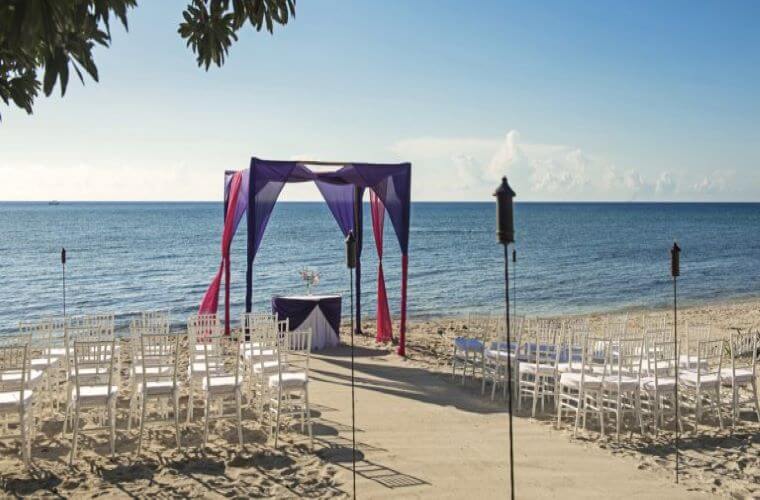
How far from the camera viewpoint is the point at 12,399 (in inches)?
232

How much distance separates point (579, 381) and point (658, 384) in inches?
31.9

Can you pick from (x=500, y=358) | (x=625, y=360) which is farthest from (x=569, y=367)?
(x=500, y=358)

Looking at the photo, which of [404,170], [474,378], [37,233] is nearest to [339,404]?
[474,378]

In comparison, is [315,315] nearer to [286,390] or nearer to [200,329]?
[200,329]

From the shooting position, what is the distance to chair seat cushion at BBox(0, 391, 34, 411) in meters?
5.82

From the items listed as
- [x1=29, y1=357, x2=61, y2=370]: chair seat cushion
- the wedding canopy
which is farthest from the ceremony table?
[x1=29, y1=357, x2=61, y2=370]: chair seat cushion

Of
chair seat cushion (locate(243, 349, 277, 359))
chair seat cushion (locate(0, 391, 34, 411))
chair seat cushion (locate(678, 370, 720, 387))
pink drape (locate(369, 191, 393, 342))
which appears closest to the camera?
chair seat cushion (locate(0, 391, 34, 411))

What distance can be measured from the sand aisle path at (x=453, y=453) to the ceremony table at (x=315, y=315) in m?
2.69

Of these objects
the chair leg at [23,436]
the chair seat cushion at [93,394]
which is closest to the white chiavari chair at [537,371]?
the chair seat cushion at [93,394]

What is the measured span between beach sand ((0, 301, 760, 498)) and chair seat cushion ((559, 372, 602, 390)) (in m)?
0.49

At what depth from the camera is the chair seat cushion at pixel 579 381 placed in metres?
7.03

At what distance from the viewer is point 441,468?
594 cm

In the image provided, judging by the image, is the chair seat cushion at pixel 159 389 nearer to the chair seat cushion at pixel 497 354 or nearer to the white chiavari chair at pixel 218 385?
the white chiavari chair at pixel 218 385

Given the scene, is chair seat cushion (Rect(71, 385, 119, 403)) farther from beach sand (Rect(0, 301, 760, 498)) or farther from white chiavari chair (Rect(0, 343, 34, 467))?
beach sand (Rect(0, 301, 760, 498))
